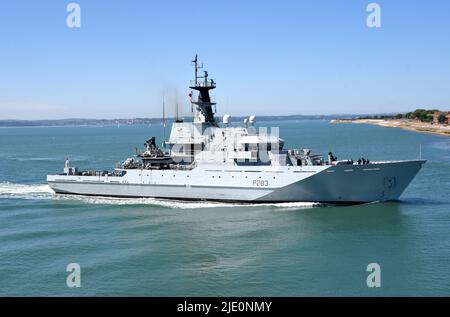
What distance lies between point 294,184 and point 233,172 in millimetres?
3771

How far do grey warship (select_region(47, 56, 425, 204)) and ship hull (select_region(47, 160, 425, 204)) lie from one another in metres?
0.06

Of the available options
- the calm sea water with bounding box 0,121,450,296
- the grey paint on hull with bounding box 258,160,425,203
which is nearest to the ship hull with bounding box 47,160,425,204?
the grey paint on hull with bounding box 258,160,425,203

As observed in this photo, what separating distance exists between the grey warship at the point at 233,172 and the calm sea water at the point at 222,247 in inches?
31.1

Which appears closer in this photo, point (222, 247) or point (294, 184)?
point (222, 247)

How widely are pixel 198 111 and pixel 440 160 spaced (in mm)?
30221

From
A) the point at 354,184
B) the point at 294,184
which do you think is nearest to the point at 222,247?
the point at 294,184

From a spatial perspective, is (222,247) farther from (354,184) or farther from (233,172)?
(354,184)

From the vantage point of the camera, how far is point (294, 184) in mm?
27547

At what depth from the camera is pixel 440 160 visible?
5000cm

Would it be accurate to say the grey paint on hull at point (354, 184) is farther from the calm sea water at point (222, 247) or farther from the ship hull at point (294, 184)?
the calm sea water at point (222, 247)

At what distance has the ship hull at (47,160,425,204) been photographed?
27206 millimetres

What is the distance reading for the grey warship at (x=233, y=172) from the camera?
27.5 m
